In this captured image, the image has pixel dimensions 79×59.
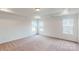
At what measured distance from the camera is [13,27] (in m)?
2.03

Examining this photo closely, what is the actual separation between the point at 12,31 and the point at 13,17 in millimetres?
301

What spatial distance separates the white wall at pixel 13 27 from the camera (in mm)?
1970

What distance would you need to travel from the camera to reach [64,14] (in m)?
1.99

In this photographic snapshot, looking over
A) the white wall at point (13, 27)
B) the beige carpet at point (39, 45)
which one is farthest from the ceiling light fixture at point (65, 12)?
the white wall at point (13, 27)

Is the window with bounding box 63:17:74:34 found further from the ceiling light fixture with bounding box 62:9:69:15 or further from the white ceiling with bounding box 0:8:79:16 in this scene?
the white ceiling with bounding box 0:8:79:16

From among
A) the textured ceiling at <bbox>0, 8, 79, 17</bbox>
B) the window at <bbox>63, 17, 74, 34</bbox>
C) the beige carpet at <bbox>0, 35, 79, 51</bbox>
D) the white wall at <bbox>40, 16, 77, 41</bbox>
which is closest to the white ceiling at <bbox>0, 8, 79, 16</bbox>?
the textured ceiling at <bbox>0, 8, 79, 17</bbox>

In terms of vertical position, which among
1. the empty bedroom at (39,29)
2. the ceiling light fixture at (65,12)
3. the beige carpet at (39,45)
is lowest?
the beige carpet at (39,45)

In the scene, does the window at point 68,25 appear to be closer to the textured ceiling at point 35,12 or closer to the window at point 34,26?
the textured ceiling at point 35,12

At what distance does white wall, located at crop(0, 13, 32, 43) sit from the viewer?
6.46 feet

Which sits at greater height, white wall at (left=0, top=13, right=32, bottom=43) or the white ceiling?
the white ceiling
